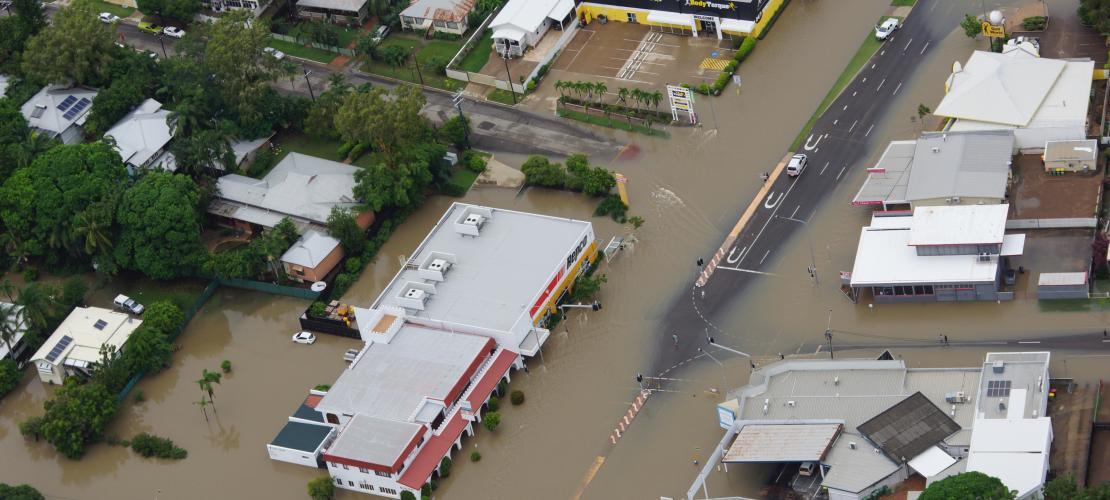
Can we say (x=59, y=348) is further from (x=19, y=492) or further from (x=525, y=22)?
(x=525, y=22)

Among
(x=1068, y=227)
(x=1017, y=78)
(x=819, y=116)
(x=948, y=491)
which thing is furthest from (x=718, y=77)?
(x=948, y=491)

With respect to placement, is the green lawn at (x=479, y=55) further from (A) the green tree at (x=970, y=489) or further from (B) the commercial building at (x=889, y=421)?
(A) the green tree at (x=970, y=489)

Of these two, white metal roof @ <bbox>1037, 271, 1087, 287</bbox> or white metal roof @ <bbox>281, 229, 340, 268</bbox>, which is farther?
white metal roof @ <bbox>281, 229, 340, 268</bbox>

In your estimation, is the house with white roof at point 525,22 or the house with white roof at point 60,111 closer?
the house with white roof at point 60,111

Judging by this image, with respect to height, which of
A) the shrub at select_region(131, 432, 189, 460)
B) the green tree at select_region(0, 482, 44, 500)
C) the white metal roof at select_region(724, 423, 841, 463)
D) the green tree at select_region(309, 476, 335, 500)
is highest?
the white metal roof at select_region(724, 423, 841, 463)

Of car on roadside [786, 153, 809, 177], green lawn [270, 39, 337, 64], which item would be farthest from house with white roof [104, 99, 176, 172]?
car on roadside [786, 153, 809, 177]

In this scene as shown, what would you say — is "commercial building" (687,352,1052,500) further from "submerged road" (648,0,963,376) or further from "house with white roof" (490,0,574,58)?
"house with white roof" (490,0,574,58)

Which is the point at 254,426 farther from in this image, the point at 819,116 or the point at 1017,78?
the point at 1017,78

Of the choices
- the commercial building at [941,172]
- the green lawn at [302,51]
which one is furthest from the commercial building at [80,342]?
the commercial building at [941,172]

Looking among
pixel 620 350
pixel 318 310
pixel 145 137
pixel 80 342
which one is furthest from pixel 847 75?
pixel 80 342
